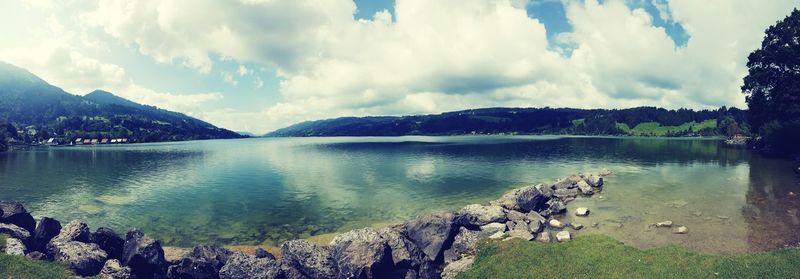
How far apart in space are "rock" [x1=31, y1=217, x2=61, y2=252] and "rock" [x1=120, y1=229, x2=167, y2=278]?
743 cm

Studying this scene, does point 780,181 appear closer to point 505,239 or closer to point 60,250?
point 505,239

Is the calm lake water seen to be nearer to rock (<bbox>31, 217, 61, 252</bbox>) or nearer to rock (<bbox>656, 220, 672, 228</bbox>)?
rock (<bbox>656, 220, 672, 228</bbox>)

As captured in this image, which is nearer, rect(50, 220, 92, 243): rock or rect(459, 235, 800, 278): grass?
rect(459, 235, 800, 278): grass

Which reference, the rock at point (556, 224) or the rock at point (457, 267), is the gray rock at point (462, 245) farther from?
the rock at point (556, 224)

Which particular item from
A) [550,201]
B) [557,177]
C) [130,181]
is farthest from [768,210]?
[130,181]

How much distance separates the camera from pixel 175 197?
61.8 m

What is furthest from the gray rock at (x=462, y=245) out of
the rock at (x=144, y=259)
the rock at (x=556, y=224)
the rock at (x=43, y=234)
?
the rock at (x=43, y=234)

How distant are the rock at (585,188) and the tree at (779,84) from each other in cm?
7095

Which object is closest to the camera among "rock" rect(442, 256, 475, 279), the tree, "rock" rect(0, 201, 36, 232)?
"rock" rect(442, 256, 475, 279)

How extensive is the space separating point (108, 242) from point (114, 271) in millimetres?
5257

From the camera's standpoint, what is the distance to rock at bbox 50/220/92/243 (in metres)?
29.0

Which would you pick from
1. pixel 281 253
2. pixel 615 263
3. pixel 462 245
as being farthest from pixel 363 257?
pixel 615 263

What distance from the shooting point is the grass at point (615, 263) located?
2122 cm

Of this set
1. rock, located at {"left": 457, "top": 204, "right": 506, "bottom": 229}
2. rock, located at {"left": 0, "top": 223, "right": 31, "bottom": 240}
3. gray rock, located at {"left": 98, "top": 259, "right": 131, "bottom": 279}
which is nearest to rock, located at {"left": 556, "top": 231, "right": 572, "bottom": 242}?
rock, located at {"left": 457, "top": 204, "right": 506, "bottom": 229}
